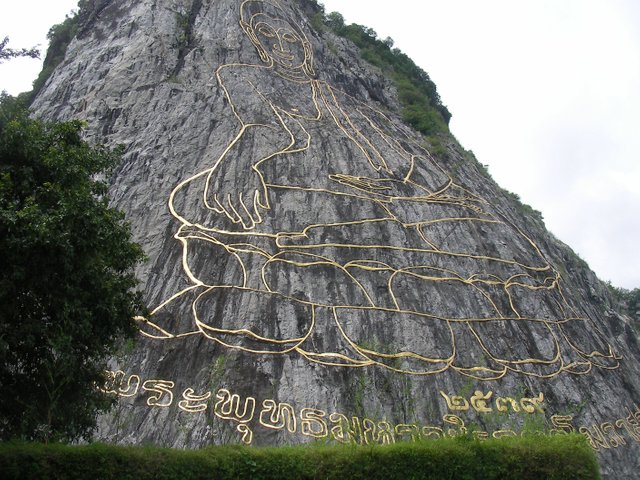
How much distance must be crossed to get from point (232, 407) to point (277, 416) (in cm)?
62

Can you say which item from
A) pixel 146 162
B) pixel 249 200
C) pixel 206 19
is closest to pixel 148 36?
pixel 206 19

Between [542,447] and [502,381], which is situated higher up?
[502,381]

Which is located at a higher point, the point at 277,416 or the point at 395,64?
the point at 395,64

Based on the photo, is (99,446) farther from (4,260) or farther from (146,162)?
(146,162)

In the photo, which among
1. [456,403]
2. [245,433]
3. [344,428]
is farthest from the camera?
[456,403]

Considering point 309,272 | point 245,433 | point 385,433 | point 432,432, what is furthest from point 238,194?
point 432,432

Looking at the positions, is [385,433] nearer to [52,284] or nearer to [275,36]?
[52,284]

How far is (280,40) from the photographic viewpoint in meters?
17.6

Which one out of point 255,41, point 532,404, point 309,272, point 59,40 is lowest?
point 532,404

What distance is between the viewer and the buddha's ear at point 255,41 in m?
16.6

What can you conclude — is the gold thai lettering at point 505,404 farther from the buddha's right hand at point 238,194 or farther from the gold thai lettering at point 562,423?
the buddha's right hand at point 238,194

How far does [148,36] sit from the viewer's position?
53.3 ft

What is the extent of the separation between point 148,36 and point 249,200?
278 inches

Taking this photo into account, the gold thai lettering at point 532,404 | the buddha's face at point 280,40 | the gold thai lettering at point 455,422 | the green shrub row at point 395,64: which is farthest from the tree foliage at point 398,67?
the gold thai lettering at point 455,422
